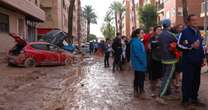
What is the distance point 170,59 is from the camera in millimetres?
11227

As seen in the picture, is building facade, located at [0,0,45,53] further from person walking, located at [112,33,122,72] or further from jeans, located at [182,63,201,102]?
jeans, located at [182,63,201,102]

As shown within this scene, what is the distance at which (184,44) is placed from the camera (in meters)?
9.95

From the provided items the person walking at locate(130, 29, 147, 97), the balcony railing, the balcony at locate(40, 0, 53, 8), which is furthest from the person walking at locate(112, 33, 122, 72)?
the balcony railing

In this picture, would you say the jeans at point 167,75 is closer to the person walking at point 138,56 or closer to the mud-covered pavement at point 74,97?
the mud-covered pavement at point 74,97

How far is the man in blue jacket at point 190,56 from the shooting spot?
391 inches

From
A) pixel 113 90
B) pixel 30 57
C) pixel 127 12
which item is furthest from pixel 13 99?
pixel 127 12

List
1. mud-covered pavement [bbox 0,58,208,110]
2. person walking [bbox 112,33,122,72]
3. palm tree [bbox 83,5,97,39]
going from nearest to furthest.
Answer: mud-covered pavement [bbox 0,58,208,110], person walking [bbox 112,33,122,72], palm tree [bbox 83,5,97,39]

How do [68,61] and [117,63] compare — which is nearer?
[117,63]

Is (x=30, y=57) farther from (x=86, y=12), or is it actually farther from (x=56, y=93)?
(x=86, y=12)

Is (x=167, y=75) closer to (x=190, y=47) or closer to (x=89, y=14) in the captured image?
(x=190, y=47)

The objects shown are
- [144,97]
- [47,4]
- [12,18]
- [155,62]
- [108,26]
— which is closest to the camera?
[144,97]

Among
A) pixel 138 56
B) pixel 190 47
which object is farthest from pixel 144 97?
pixel 190 47

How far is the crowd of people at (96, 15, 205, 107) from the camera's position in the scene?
32.7ft

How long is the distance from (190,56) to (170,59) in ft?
4.23
